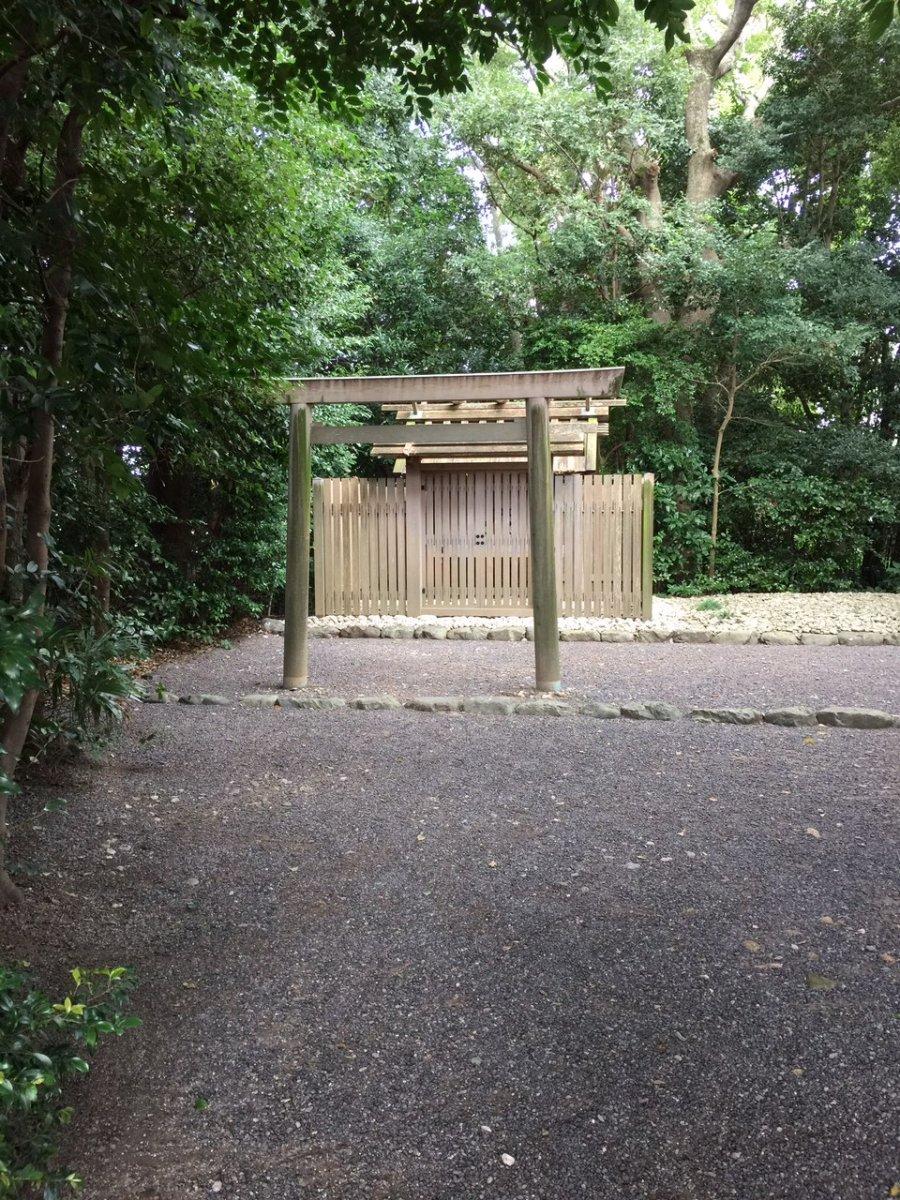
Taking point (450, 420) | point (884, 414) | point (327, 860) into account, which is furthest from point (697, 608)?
point (327, 860)

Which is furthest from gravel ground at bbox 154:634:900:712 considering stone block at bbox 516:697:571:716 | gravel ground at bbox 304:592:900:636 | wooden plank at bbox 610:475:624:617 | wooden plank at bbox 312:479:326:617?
wooden plank at bbox 312:479:326:617

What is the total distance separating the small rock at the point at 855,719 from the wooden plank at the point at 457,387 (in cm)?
264

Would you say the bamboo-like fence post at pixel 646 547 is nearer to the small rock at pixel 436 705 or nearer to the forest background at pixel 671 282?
the forest background at pixel 671 282

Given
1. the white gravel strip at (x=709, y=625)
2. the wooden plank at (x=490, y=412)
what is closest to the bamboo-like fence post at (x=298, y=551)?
the white gravel strip at (x=709, y=625)

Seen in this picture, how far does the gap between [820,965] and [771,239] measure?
12.3 m

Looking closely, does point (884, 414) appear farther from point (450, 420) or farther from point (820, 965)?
point (820, 965)

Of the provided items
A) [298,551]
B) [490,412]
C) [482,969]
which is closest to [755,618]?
[490,412]

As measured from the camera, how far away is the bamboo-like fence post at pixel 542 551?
5.98 m

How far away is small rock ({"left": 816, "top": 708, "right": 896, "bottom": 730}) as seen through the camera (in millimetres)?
4949

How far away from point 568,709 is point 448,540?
17.9ft

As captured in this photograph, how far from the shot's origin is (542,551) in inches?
236

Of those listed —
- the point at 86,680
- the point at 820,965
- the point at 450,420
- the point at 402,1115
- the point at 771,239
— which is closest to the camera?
the point at 402,1115

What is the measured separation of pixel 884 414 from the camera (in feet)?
46.4

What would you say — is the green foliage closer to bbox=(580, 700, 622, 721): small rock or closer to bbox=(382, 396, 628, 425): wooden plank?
bbox=(580, 700, 622, 721): small rock
